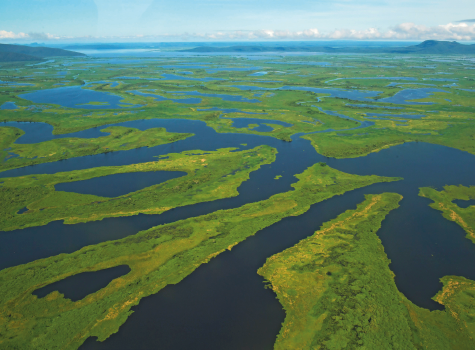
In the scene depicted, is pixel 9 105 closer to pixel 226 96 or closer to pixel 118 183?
pixel 226 96

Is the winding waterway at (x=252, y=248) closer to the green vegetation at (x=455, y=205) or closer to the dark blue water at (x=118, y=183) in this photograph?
the green vegetation at (x=455, y=205)

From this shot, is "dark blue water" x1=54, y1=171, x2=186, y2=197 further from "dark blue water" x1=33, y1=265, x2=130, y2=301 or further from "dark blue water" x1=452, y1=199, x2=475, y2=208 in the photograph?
"dark blue water" x1=452, y1=199, x2=475, y2=208

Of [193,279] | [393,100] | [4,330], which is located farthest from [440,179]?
[393,100]

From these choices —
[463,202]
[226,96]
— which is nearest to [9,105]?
[226,96]

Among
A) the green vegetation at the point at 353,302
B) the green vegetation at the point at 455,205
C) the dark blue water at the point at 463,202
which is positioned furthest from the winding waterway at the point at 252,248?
the dark blue water at the point at 463,202

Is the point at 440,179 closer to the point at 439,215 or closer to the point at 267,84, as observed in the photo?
the point at 439,215

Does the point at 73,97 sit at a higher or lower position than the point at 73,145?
higher

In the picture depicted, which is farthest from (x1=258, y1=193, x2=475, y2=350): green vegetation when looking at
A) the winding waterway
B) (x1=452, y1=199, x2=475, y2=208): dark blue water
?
(x1=452, y1=199, x2=475, y2=208): dark blue water
